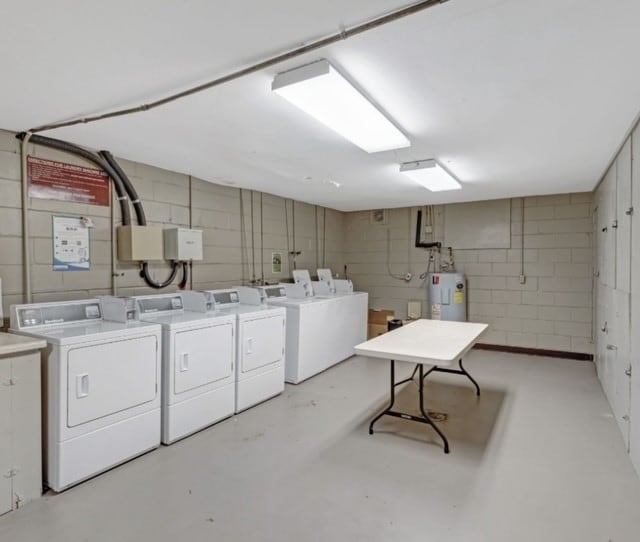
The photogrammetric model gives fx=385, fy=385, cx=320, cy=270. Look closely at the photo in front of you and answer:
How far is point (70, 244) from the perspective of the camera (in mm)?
3131

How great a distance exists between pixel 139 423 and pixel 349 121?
2.49 metres

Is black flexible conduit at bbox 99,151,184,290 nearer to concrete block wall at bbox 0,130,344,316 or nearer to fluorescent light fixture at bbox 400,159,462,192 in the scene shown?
concrete block wall at bbox 0,130,344,316

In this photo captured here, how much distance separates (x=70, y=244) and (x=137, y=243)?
0.51 m

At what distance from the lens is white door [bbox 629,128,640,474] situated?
249cm

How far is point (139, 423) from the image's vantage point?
2.72 m

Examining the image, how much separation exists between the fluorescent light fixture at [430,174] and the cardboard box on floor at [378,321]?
99.2 inches

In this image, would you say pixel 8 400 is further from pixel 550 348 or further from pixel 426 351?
pixel 550 348

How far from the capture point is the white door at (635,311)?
249cm

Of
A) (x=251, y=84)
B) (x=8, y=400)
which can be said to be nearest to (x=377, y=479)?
(x=8, y=400)

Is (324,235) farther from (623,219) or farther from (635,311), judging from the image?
(635,311)

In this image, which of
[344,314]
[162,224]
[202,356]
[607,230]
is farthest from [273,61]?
[344,314]

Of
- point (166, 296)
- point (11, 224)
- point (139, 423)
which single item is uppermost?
point (11, 224)

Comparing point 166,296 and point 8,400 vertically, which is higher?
point 166,296

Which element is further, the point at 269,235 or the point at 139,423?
the point at 269,235
